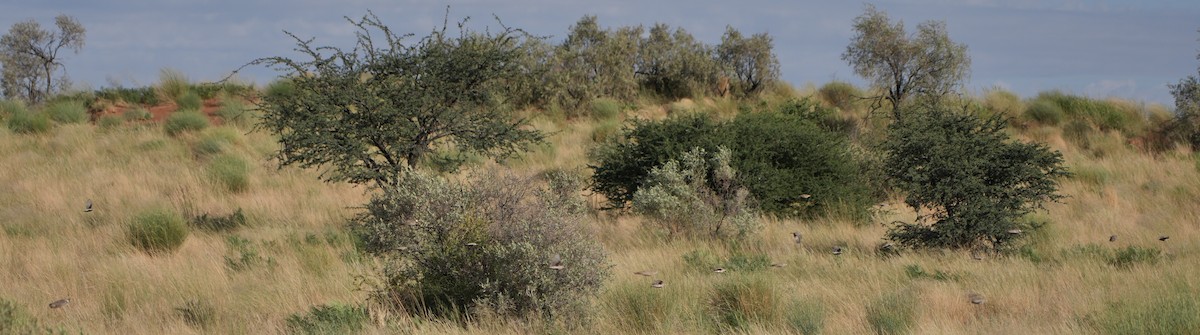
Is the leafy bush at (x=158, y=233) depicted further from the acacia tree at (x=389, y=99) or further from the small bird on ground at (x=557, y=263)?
the small bird on ground at (x=557, y=263)

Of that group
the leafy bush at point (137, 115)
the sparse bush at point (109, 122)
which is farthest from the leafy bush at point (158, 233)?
the leafy bush at point (137, 115)

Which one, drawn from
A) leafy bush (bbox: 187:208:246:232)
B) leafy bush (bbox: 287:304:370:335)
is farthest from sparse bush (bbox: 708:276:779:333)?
leafy bush (bbox: 187:208:246:232)

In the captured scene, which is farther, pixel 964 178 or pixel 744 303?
pixel 964 178

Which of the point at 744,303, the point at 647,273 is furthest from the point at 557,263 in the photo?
the point at 647,273

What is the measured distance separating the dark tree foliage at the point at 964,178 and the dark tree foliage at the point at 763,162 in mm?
2577

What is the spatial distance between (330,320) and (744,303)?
2.75 m

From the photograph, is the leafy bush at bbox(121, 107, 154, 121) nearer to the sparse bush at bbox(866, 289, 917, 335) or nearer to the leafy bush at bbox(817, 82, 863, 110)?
the leafy bush at bbox(817, 82, 863, 110)

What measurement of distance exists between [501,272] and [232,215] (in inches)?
335

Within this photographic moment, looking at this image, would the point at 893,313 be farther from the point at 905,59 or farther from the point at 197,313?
the point at 905,59

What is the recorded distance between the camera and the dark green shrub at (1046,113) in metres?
24.2

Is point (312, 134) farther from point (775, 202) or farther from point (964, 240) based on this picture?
point (964, 240)

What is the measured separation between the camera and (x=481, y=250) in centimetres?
662

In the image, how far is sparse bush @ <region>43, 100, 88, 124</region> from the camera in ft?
77.4

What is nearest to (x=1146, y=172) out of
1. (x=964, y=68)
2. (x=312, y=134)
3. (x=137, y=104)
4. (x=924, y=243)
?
(x=964, y=68)
